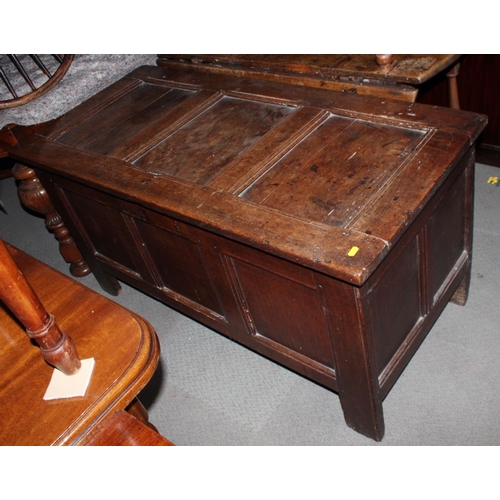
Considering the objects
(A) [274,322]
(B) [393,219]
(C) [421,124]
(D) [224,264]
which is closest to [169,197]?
(D) [224,264]

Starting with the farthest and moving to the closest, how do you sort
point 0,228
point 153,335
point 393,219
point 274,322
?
point 0,228
point 274,322
point 393,219
point 153,335

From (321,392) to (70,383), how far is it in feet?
3.48

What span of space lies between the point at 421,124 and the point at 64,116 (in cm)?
142

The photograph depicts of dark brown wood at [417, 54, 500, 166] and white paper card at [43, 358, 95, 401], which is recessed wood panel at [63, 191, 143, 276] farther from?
dark brown wood at [417, 54, 500, 166]

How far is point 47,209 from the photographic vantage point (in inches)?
96.6

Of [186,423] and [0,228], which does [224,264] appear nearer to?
Result: [186,423]

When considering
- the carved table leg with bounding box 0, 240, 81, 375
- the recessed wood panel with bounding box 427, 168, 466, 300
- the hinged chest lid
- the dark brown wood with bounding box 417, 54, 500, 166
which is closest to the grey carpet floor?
the recessed wood panel with bounding box 427, 168, 466, 300

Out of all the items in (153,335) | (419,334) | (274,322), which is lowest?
(419,334)

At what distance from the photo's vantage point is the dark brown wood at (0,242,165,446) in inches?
41.9

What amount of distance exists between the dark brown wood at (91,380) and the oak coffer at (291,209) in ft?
1.29

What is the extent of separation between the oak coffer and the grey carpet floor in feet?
0.41

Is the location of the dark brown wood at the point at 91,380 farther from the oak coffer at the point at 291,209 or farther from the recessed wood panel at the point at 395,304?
the recessed wood panel at the point at 395,304

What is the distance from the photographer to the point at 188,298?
2021mm

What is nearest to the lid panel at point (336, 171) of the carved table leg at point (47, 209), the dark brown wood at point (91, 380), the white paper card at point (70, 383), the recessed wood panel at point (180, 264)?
the recessed wood panel at point (180, 264)
